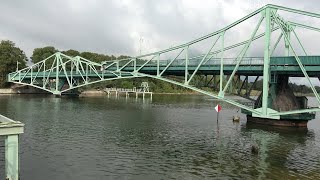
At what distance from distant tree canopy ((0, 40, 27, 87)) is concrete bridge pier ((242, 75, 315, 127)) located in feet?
447

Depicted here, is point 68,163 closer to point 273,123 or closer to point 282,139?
point 282,139

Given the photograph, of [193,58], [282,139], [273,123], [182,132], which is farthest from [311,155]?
[193,58]

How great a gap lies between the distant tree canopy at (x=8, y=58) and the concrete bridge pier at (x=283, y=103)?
13632cm

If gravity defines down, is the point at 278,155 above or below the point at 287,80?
below

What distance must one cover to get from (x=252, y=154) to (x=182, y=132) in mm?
15840

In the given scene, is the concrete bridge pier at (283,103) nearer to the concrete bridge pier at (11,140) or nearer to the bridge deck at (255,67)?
the bridge deck at (255,67)

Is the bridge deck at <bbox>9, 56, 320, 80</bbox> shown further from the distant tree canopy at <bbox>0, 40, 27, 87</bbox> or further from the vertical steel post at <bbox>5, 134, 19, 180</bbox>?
the distant tree canopy at <bbox>0, 40, 27, 87</bbox>

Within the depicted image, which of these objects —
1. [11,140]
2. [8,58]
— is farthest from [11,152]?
[8,58]

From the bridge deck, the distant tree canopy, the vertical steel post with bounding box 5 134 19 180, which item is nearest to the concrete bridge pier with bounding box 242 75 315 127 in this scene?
the bridge deck

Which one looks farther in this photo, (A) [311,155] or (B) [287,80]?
(B) [287,80]

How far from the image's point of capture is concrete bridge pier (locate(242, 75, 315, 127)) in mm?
62647

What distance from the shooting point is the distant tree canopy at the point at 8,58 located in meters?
172

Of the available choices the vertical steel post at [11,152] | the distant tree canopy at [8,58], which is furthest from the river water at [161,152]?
the distant tree canopy at [8,58]

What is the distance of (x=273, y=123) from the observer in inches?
2510
